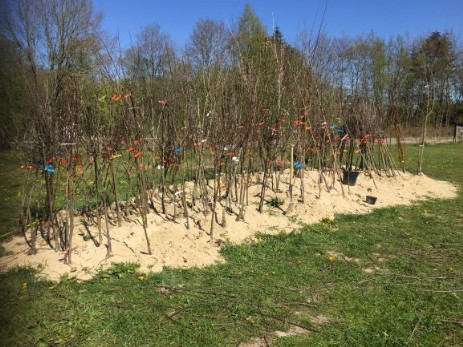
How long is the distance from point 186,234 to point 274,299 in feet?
5.78

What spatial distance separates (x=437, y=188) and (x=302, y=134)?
12.3 ft

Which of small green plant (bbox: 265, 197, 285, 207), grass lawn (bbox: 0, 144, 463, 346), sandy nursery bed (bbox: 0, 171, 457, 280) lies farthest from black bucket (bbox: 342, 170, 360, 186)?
grass lawn (bbox: 0, 144, 463, 346)

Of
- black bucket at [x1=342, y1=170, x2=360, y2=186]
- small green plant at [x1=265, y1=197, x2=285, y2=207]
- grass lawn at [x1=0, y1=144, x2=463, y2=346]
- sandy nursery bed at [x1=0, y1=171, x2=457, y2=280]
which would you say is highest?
black bucket at [x1=342, y1=170, x2=360, y2=186]

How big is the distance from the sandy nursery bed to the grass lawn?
0.77ft

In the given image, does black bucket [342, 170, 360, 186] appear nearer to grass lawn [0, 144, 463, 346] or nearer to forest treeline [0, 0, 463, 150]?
forest treeline [0, 0, 463, 150]

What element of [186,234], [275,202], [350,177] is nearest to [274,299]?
[186,234]

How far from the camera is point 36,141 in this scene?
13.6ft

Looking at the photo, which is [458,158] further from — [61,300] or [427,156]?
[61,300]

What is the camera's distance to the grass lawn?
2891 mm

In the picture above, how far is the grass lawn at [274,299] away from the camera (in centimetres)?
289

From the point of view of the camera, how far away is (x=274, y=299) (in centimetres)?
348

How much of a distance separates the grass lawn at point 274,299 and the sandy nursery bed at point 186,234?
234 mm

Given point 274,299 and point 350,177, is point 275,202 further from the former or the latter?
point 274,299

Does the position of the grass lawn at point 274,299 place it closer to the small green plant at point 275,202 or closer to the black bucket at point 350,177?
the small green plant at point 275,202
